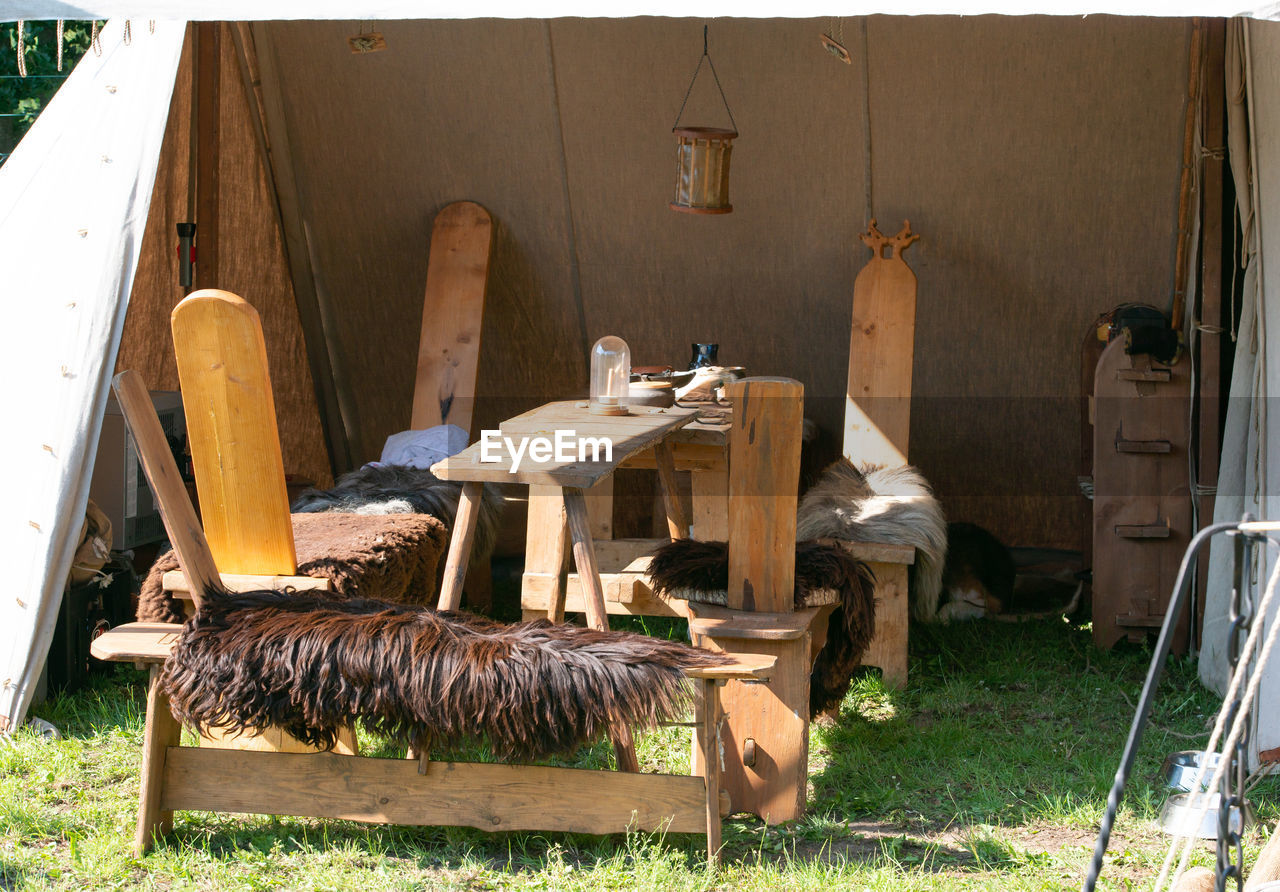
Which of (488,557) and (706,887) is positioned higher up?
(488,557)

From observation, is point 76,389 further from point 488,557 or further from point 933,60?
point 933,60

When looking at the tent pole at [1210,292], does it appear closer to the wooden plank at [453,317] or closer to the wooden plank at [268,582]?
the wooden plank at [453,317]

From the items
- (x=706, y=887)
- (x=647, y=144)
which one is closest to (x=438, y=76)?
(x=647, y=144)

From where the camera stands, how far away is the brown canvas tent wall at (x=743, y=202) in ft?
12.6

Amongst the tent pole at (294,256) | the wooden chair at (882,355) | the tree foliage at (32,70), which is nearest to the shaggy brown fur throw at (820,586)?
the wooden chair at (882,355)

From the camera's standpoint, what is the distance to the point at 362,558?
2.87 m

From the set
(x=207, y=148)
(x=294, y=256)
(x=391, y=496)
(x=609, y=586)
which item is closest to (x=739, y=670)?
(x=609, y=586)

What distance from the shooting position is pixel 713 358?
4.00 meters

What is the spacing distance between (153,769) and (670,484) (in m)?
1.55

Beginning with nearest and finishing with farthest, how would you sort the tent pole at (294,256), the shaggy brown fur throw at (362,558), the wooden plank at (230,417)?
the wooden plank at (230,417)
the shaggy brown fur throw at (362,558)
the tent pole at (294,256)

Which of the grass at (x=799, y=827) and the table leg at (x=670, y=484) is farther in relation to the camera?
the table leg at (x=670, y=484)

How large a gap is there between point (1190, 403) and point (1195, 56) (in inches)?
40.8

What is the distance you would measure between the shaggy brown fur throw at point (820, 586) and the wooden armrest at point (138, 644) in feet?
3.31

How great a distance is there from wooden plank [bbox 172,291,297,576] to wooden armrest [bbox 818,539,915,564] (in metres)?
1.67
